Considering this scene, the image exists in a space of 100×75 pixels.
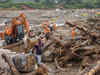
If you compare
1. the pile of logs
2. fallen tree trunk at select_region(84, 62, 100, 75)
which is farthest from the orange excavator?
fallen tree trunk at select_region(84, 62, 100, 75)

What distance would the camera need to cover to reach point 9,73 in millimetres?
5773

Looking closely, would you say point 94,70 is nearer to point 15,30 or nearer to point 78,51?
point 78,51

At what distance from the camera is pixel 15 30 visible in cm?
1105

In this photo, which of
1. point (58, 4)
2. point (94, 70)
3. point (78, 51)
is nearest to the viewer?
point (94, 70)

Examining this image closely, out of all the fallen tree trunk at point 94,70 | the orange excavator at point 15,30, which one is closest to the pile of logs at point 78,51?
the fallen tree trunk at point 94,70

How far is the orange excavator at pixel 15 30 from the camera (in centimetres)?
1062

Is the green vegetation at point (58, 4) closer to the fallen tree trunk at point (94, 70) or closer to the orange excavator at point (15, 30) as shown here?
the orange excavator at point (15, 30)

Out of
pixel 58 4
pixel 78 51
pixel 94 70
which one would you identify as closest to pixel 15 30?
pixel 78 51

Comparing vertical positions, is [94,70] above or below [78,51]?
above

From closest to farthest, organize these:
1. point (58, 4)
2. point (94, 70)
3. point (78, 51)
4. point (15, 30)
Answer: point (94, 70) → point (78, 51) → point (15, 30) → point (58, 4)

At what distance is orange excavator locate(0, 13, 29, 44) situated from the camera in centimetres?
1062

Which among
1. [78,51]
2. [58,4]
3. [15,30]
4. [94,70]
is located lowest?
[58,4]

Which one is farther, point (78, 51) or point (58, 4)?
point (58, 4)

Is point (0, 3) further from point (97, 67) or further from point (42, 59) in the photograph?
point (97, 67)
